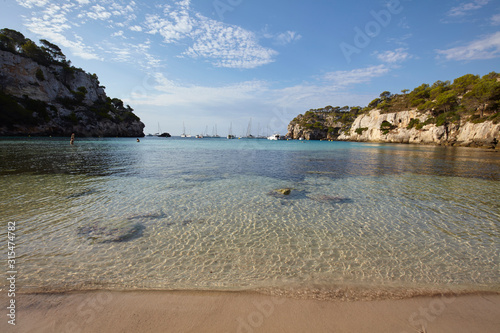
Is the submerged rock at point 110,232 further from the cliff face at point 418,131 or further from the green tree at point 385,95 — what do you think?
the green tree at point 385,95

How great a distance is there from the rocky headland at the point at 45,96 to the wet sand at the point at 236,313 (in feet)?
275

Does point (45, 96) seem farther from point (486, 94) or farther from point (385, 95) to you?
point (385, 95)

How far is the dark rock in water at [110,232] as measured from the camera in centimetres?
585

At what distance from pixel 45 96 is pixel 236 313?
9904cm

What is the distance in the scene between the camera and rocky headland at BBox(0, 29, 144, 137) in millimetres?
59656

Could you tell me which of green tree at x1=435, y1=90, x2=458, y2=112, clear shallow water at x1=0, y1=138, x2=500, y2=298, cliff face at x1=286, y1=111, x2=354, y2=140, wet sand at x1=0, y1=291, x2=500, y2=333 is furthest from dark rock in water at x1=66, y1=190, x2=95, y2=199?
cliff face at x1=286, y1=111, x2=354, y2=140

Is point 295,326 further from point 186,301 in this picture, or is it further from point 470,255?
point 470,255

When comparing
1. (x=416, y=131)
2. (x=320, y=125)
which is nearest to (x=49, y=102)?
(x=416, y=131)

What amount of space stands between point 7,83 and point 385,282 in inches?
3843

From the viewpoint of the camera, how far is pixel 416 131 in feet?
242

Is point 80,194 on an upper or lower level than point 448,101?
lower

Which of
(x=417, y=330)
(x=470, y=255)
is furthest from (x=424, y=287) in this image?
(x=470, y=255)

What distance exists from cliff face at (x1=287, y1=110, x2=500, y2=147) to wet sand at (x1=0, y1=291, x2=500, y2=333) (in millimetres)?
64978

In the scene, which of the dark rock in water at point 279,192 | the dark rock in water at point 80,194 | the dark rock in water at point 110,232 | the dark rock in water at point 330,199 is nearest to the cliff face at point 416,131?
the dark rock in water at point 330,199
